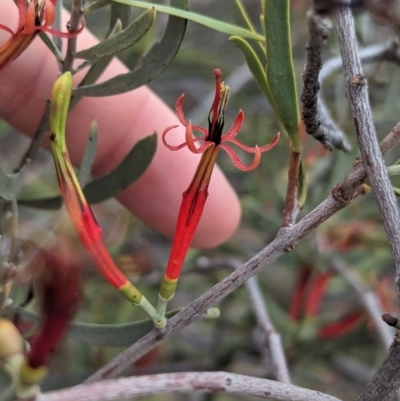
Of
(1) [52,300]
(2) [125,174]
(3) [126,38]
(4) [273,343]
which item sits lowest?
(4) [273,343]

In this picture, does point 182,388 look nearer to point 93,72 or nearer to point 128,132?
point 93,72

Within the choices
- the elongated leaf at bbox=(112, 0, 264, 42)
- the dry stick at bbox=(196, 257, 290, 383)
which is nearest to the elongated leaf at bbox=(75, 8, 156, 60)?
the elongated leaf at bbox=(112, 0, 264, 42)

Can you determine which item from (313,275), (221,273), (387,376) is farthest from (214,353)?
(387,376)

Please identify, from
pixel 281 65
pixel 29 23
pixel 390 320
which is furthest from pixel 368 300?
pixel 29 23

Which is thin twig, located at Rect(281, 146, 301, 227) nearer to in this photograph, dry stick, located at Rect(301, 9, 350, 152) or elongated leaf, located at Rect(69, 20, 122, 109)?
dry stick, located at Rect(301, 9, 350, 152)

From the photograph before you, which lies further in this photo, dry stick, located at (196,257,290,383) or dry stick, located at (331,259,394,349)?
dry stick, located at (331,259,394,349)

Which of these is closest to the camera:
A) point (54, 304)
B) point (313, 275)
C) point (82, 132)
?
point (54, 304)

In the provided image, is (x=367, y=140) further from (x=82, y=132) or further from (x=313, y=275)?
(x=313, y=275)
